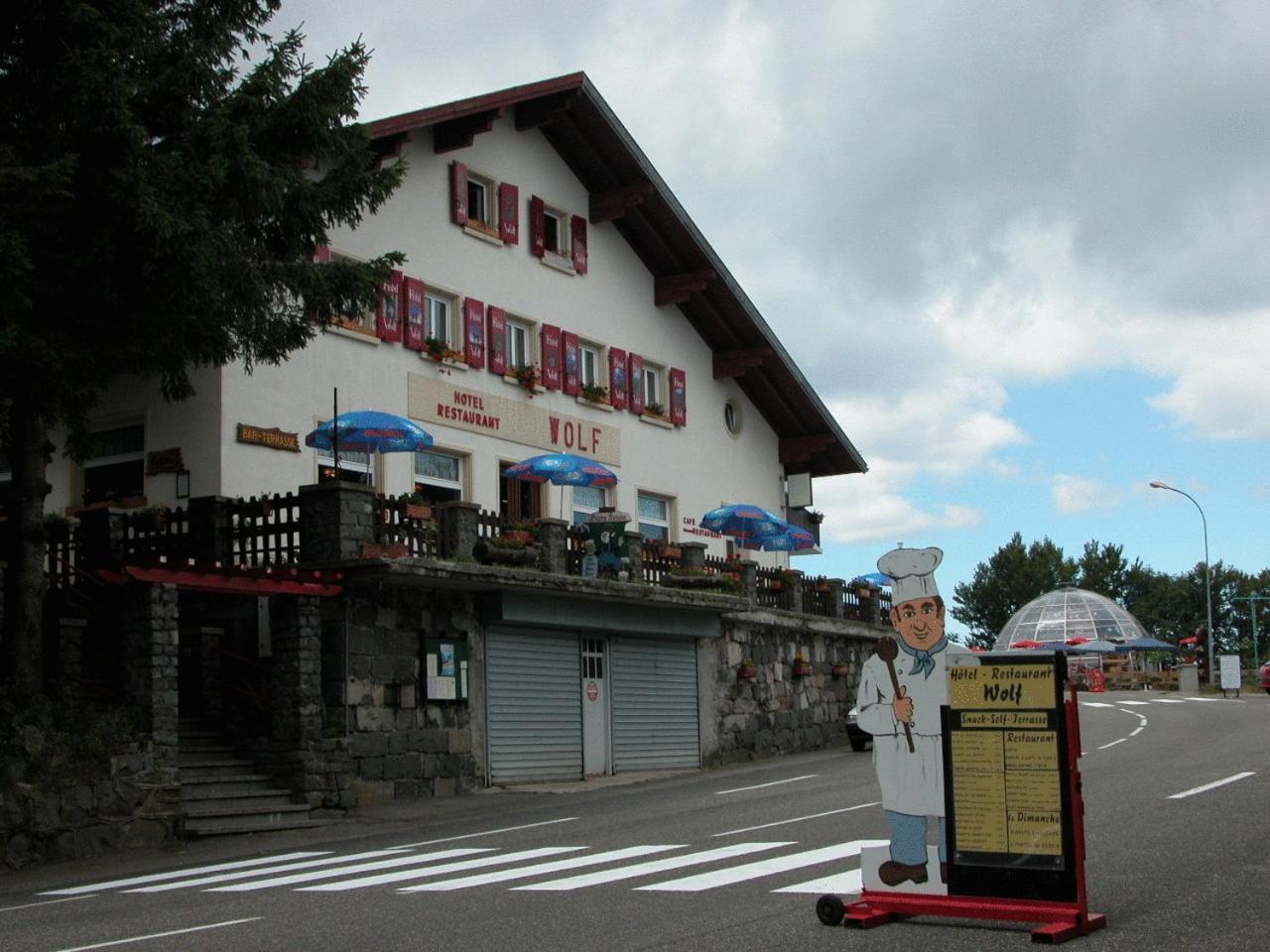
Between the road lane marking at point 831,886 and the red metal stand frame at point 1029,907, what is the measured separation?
1135mm

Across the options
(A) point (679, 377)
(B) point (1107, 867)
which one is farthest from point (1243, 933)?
(A) point (679, 377)

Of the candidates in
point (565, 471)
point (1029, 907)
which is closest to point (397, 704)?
point (565, 471)

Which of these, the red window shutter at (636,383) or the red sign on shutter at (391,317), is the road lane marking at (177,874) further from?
the red window shutter at (636,383)

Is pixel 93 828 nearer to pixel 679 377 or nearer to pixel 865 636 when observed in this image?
pixel 679 377

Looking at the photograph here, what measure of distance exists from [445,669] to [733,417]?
1481 centimetres

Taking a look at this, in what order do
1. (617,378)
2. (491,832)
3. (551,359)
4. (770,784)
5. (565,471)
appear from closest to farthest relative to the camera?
(491,832)
(770,784)
(565,471)
(551,359)
(617,378)

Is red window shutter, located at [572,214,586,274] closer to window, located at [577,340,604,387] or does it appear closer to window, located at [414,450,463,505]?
window, located at [577,340,604,387]

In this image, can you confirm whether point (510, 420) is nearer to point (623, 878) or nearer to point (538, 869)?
point (538, 869)

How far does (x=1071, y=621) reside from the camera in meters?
93.5

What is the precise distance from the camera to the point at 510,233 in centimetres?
3080

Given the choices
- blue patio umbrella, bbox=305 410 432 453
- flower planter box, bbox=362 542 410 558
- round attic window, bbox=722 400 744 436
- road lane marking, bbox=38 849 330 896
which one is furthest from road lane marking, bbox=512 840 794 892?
round attic window, bbox=722 400 744 436

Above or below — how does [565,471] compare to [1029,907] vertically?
above

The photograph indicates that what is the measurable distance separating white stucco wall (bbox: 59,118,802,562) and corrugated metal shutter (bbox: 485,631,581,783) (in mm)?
3273

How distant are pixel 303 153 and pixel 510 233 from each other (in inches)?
454
